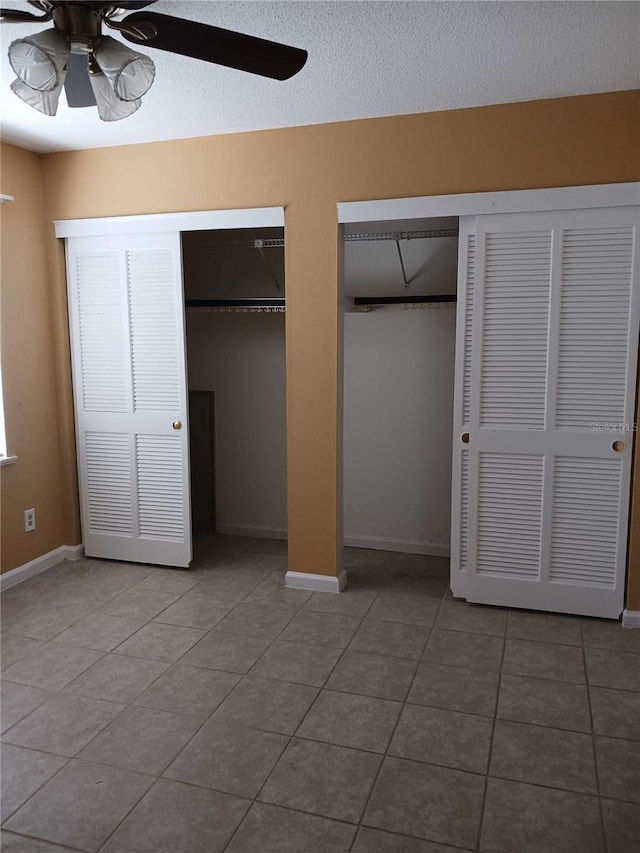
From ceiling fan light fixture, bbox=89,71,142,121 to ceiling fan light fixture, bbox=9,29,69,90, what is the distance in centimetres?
16

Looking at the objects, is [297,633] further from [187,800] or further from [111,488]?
[111,488]

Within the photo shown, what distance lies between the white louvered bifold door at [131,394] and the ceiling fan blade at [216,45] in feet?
6.06

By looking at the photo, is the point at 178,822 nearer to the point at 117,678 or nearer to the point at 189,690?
the point at 189,690

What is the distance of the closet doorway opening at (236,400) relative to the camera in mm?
4258

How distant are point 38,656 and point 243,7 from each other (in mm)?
2598

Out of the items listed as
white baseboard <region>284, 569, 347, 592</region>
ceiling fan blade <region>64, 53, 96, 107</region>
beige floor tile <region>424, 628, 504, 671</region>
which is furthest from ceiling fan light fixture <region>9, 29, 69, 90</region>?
white baseboard <region>284, 569, 347, 592</region>

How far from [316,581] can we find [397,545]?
2.64 feet

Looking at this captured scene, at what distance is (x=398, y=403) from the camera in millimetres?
4023

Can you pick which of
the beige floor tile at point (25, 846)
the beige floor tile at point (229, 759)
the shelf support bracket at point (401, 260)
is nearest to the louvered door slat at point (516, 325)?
the shelf support bracket at point (401, 260)

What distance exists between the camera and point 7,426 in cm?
354

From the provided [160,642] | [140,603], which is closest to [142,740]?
[160,642]

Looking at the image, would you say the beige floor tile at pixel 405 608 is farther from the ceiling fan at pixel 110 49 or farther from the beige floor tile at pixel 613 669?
the ceiling fan at pixel 110 49

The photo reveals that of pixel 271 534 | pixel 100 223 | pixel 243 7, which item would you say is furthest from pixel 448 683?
pixel 100 223

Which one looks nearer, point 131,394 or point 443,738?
point 443,738
